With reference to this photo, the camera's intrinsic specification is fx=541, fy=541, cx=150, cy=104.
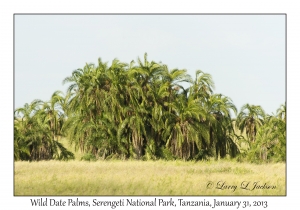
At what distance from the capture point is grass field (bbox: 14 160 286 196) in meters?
17.1

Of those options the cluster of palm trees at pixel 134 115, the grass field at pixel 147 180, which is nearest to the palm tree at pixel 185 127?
the cluster of palm trees at pixel 134 115

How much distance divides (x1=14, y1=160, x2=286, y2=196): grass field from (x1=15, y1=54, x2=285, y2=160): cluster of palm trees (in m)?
5.78

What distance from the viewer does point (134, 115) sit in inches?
1133

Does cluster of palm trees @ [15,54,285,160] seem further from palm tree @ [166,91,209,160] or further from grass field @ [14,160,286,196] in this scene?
grass field @ [14,160,286,196]

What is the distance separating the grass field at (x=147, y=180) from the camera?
56.2ft

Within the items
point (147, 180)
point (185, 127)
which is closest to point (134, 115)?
point (185, 127)

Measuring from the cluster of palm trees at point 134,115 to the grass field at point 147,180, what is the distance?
578 centimetres

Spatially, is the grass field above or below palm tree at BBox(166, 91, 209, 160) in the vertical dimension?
below

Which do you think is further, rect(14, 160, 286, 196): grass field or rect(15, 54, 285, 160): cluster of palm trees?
rect(15, 54, 285, 160): cluster of palm trees

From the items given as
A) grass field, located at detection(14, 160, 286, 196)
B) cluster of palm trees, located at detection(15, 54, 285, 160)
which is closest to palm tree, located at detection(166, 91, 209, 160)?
cluster of palm trees, located at detection(15, 54, 285, 160)

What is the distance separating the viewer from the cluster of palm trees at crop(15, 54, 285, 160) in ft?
93.9

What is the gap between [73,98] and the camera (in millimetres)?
29391

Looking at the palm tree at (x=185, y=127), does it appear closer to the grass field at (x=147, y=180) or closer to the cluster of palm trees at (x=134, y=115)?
the cluster of palm trees at (x=134, y=115)

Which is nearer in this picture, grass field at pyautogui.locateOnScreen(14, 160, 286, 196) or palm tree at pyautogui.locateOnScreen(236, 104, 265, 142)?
grass field at pyautogui.locateOnScreen(14, 160, 286, 196)
